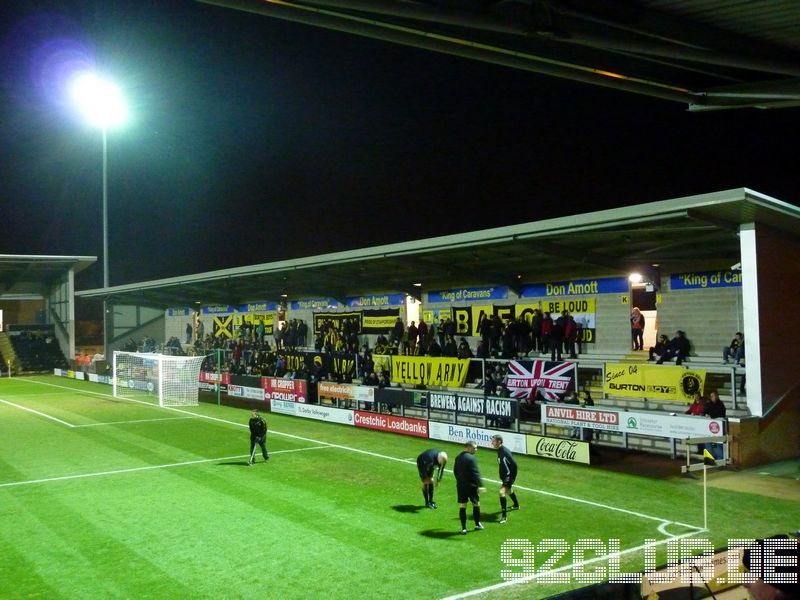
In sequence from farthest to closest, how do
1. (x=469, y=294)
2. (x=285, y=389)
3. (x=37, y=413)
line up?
(x=285, y=389) < (x=37, y=413) < (x=469, y=294)

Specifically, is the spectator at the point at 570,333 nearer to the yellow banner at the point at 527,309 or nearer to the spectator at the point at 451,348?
the yellow banner at the point at 527,309

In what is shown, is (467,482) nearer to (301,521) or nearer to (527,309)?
(301,521)

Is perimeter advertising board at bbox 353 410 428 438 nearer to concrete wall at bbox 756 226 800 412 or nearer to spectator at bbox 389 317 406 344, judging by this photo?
spectator at bbox 389 317 406 344

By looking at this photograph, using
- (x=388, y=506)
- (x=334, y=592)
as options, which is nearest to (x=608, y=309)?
(x=388, y=506)

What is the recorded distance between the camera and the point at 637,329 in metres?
24.1

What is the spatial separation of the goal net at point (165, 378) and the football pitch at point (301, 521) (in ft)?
39.5

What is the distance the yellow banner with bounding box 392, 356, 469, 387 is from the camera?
85.0 ft

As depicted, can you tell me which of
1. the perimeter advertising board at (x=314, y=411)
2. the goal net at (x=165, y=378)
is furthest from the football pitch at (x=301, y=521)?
the goal net at (x=165, y=378)

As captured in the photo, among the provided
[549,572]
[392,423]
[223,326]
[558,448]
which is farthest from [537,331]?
[223,326]

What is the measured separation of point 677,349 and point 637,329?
2.84 metres

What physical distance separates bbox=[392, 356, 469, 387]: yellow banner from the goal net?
1068 cm

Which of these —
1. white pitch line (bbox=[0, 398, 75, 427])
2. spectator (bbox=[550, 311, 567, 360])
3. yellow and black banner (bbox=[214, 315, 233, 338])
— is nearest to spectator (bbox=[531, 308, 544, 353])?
spectator (bbox=[550, 311, 567, 360])

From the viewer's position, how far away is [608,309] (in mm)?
24672

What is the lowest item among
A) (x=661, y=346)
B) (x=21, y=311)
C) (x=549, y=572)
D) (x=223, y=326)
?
(x=549, y=572)
